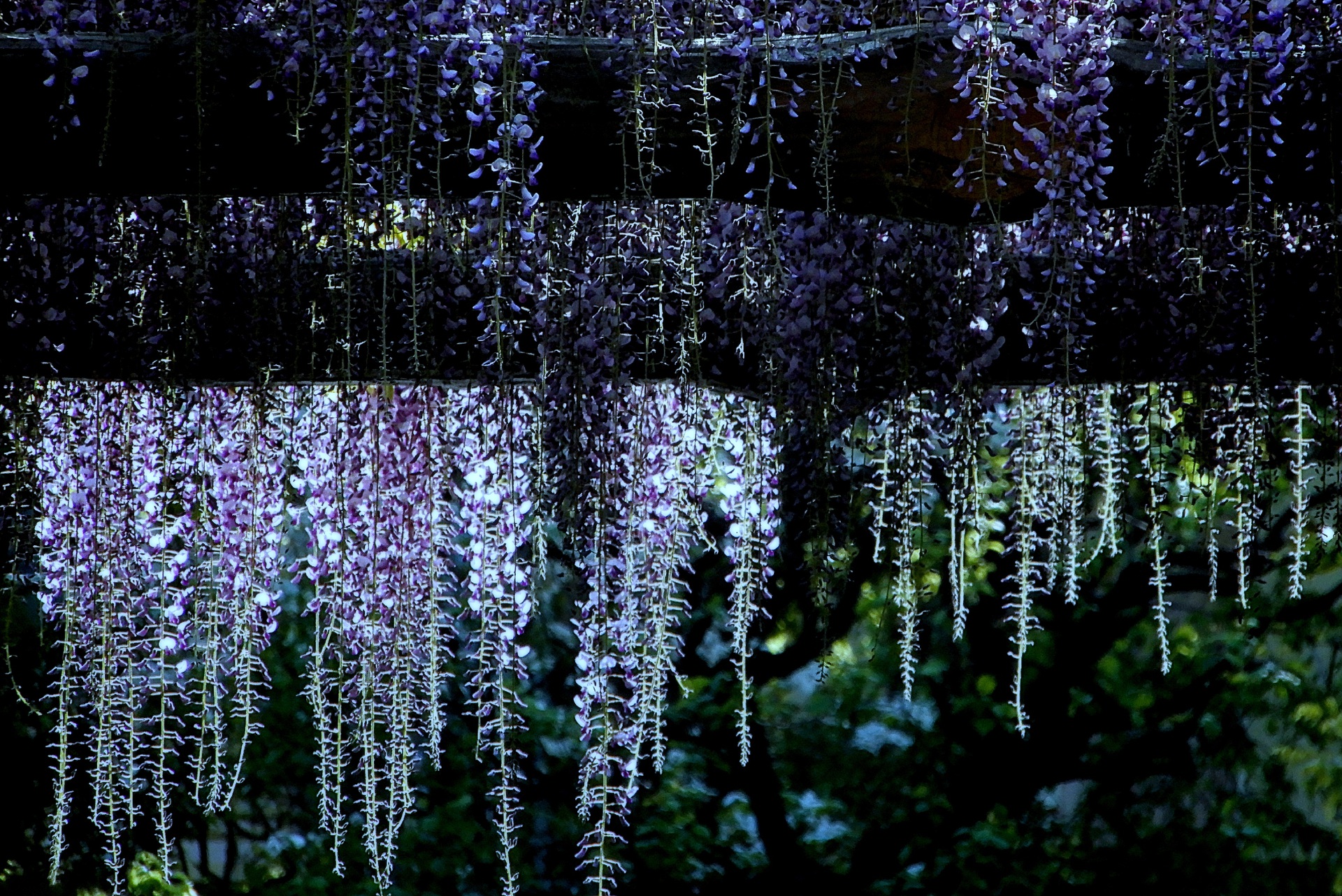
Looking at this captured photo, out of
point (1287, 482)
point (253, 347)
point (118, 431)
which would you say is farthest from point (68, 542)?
point (1287, 482)

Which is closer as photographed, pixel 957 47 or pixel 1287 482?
pixel 957 47

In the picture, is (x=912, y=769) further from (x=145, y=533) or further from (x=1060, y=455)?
(x=145, y=533)

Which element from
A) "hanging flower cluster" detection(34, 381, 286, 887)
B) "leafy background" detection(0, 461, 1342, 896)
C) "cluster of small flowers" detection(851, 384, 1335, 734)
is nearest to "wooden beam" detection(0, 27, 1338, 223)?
"cluster of small flowers" detection(851, 384, 1335, 734)

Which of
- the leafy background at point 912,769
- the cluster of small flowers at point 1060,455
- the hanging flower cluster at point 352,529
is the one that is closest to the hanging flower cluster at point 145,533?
the hanging flower cluster at point 352,529

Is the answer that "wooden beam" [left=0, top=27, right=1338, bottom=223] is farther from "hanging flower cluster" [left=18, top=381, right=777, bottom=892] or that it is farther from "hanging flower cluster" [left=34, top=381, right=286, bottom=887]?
"hanging flower cluster" [left=34, top=381, right=286, bottom=887]

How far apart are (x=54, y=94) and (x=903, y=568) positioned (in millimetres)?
1470

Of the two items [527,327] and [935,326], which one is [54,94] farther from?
[935,326]

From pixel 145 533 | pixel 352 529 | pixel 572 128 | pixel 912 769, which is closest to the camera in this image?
pixel 572 128

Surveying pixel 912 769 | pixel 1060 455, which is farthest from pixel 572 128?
pixel 912 769

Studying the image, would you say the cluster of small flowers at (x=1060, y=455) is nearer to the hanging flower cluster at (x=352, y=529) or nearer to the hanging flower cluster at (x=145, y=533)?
the hanging flower cluster at (x=352, y=529)

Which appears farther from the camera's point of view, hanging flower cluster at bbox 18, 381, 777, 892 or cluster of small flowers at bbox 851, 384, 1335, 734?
hanging flower cluster at bbox 18, 381, 777, 892

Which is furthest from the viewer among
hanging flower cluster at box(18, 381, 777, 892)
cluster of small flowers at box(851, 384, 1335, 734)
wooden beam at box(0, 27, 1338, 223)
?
hanging flower cluster at box(18, 381, 777, 892)

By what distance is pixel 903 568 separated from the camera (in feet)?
7.13

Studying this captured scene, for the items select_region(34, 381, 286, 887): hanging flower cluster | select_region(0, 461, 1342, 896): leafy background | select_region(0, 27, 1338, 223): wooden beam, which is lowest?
select_region(0, 461, 1342, 896): leafy background
